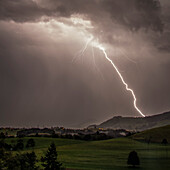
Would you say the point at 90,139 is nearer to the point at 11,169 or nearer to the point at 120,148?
the point at 120,148

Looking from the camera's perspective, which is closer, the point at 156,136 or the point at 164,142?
the point at 164,142

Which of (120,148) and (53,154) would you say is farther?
(120,148)

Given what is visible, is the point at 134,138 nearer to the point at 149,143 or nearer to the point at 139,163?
the point at 149,143

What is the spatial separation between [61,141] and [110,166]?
62075 mm

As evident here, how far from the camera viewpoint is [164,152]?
258ft

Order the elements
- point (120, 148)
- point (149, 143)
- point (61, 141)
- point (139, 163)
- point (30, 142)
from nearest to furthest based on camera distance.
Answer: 1. point (139, 163)
2. point (120, 148)
3. point (149, 143)
4. point (30, 142)
5. point (61, 141)

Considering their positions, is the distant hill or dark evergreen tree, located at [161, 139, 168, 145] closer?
dark evergreen tree, located at [161, 139, 168, 145]

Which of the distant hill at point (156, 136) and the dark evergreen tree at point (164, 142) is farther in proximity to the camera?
the distant hill at point (156, 136)

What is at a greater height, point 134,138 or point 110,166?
point 134,138

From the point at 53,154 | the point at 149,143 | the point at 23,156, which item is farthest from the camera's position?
the point at 149,143

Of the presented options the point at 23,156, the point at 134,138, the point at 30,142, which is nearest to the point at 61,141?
the point at 30,142

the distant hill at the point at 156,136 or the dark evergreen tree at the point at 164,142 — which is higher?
the distant hill at the point at 156,136

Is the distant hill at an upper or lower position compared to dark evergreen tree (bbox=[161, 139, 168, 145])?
upper

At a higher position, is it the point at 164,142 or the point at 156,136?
A: the point at 156,136
